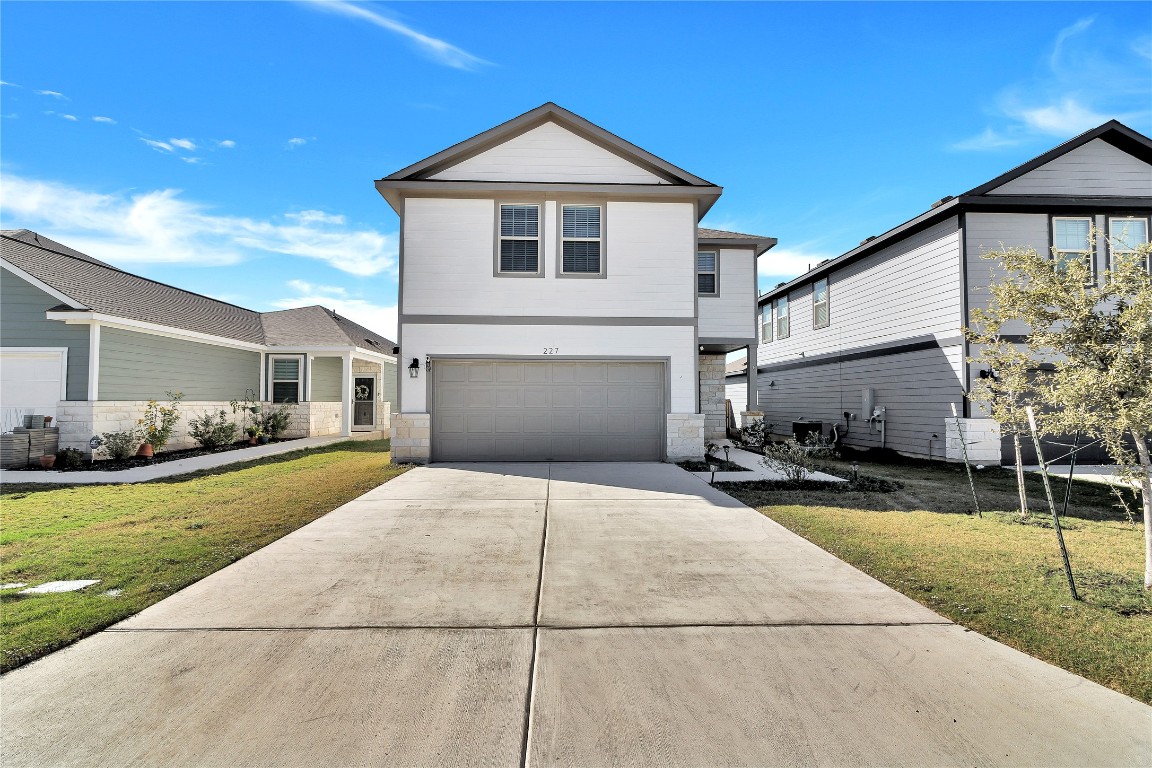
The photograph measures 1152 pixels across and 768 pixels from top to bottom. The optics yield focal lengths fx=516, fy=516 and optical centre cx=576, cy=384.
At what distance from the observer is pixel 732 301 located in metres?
14.2

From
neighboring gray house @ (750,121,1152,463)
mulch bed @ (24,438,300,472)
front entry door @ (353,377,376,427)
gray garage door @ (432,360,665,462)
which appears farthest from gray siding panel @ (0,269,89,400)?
neighboring gray house @ (750,121,1152,463)

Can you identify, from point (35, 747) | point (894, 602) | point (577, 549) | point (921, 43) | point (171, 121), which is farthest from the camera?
point (171, 121)

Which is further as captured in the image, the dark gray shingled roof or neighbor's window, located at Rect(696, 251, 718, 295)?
neighbor's window, located at Rect(696, 251, 718, 295)

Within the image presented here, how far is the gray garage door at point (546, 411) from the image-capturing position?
11375mm

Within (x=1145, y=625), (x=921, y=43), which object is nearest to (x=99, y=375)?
(x=1145, y=625)

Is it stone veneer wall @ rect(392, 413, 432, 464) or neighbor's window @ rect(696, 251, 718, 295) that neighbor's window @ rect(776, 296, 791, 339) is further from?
stone veneer wall @ rect(392, 413, 432, 464)

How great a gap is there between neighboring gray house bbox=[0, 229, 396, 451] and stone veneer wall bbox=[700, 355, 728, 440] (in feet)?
38.6

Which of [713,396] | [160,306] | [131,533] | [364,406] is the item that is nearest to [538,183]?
[713,396]

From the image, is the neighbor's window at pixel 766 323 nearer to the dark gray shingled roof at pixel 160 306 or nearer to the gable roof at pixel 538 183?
the gable roof at pixel 538 183

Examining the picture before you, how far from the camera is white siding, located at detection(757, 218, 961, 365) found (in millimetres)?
12023

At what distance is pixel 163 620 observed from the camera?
3.52m

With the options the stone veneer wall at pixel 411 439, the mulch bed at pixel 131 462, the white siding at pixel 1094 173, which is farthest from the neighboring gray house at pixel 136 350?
the white siding at pixel 1094 173

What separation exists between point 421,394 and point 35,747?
→ 9018 mm

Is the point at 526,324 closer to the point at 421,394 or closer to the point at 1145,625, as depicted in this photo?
the point at 421,394
